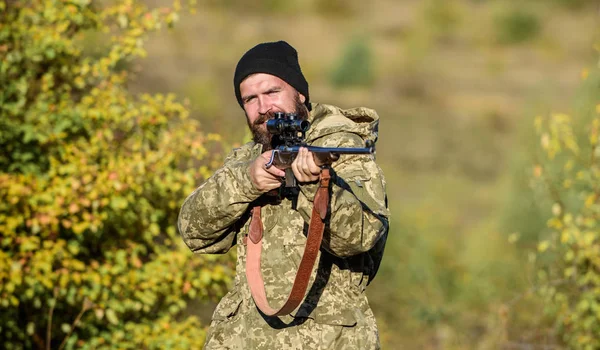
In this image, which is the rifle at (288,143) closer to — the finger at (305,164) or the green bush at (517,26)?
the finger at (305,164)

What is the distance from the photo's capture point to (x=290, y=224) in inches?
138

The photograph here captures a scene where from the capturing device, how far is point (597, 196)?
7.52 metres

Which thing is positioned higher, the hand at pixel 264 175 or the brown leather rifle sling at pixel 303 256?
the hand at pixel 264 175

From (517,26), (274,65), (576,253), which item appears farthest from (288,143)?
(517,26)

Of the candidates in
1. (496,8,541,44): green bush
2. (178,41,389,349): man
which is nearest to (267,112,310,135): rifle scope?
(178,41,389,349): man

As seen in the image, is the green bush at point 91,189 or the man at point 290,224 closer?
the man at point 290,224

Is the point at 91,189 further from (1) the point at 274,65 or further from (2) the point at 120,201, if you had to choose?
(1) the point at 274,65

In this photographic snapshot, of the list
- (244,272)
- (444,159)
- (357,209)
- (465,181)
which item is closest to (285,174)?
(357,209)

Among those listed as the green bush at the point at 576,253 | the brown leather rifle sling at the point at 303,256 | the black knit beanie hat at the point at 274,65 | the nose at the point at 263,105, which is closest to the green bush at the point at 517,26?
the green bush at the point at 576,253

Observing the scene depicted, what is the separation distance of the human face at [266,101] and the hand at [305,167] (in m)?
0.50

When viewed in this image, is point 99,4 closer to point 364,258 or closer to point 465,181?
point 364,258

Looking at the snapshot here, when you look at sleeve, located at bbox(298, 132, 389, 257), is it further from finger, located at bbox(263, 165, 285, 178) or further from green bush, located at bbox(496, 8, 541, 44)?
green bush, located at bbox(496, 8, 541, 44)

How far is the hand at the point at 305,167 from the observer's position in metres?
3.04

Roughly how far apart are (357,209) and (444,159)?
58313 mm
